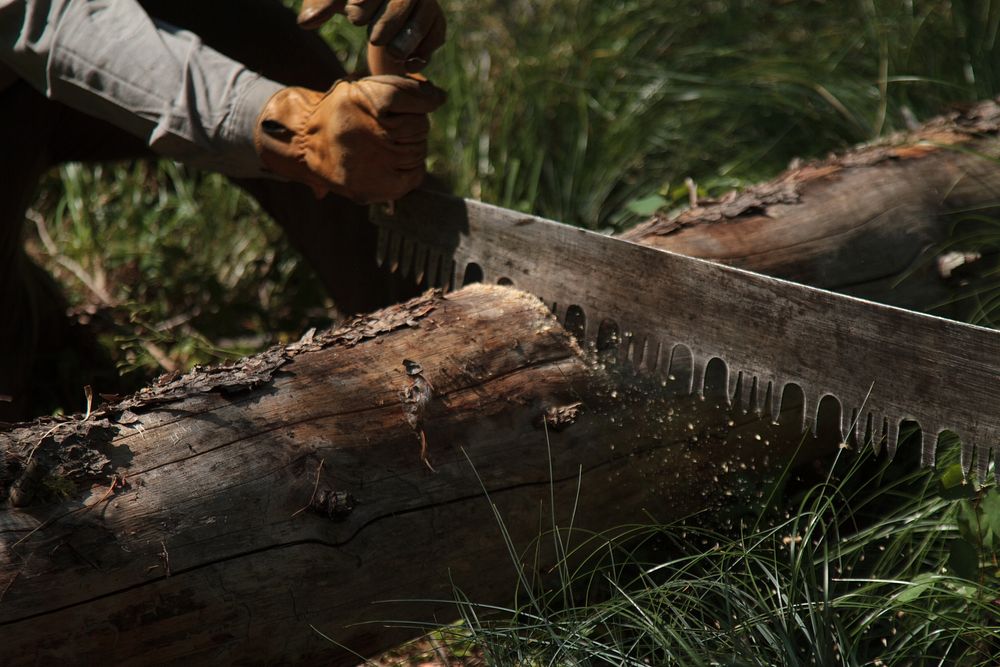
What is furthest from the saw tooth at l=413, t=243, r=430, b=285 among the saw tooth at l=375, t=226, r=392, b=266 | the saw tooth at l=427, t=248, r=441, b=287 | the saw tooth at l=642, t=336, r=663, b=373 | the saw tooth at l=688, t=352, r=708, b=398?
the saw tooth at l=688, t=352, r=708, b=398

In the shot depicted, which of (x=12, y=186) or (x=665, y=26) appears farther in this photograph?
(x=665, y=26)

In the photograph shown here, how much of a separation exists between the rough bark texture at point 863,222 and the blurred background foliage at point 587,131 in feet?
3.51

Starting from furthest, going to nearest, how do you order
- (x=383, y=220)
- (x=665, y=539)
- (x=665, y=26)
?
(x=665, y=26)
(x=383, y=220)
(x=665, y=539)

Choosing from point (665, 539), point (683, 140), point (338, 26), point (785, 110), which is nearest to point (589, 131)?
point (683, 140)

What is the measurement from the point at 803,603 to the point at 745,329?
0.62 metres

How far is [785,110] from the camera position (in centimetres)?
441

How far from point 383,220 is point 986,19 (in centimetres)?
313

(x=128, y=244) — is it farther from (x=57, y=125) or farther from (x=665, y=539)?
(x=665, y=539)

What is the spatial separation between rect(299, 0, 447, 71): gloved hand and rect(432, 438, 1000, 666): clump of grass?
4.32ft

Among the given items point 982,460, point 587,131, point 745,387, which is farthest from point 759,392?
point 587,131

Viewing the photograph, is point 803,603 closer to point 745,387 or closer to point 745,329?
point 745,387

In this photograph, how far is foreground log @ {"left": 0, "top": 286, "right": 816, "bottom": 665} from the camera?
1.67 meters

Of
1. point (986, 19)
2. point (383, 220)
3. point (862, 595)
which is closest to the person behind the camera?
point (862, 595)

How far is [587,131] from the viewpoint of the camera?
4539 mm
